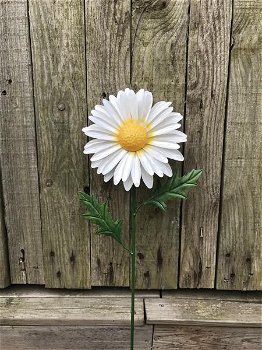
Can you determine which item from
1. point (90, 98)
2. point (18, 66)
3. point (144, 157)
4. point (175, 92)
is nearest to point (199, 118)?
point (175, 92)

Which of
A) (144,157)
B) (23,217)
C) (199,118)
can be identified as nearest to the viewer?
(144,157)

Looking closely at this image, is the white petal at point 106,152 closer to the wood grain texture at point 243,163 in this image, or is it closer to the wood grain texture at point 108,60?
the wood grain texture at point 108,60

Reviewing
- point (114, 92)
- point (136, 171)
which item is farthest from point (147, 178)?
point (114, 92)

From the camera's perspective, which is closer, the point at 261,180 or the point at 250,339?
the point at 261,180

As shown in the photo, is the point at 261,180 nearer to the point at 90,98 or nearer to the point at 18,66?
the point at 90,98

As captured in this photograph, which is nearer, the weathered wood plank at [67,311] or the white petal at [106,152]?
the white petal at [106,152]

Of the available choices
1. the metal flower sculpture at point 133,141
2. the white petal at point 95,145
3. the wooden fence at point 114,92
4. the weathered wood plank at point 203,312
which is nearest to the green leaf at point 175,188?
the metal flower sculpture at point 133,141

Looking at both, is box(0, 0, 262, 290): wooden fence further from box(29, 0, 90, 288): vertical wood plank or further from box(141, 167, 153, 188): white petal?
box(141, 167, 153, 188): white petal

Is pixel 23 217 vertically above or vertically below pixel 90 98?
below
